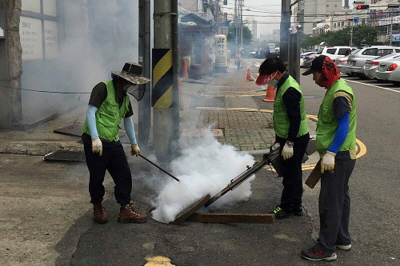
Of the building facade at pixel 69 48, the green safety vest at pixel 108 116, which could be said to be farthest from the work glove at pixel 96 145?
the building facade at pixel 69 48

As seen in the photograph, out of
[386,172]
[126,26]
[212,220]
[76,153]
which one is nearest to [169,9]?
[76,153]

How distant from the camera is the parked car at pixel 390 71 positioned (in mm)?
14992

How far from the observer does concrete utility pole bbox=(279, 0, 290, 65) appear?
9781mm

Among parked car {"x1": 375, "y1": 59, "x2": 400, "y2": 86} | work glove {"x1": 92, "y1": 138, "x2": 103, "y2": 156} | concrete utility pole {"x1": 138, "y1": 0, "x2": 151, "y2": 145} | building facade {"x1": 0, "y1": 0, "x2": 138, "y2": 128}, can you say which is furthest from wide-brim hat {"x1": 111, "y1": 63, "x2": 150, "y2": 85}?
parked car {"x1": 375, "y1": 59, "x2": 400, "y2": 86}

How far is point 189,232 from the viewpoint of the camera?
3596mm

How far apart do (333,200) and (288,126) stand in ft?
3.03

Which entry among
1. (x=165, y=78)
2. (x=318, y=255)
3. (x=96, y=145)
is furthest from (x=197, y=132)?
(x=318, y=255)

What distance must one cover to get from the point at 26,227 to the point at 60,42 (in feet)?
22.4

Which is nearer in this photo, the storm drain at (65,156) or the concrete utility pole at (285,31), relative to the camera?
the storm drain at (65,156)

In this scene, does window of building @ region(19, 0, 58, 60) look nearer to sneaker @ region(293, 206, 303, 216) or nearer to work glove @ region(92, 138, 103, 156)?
work glove @ region(92, 138, 103, 156)

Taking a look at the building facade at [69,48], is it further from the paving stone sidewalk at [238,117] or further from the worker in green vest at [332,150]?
the worker in green vest at [332,150]

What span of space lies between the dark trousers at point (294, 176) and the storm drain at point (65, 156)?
2.96 m

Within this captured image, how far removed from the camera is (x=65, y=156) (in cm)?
589

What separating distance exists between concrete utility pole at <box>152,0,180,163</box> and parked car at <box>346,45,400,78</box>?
14961 millimetres
